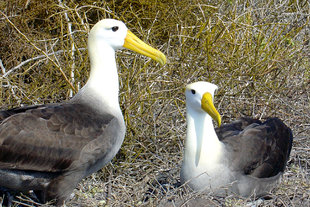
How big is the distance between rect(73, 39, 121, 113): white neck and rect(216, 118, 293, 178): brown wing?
802 mm

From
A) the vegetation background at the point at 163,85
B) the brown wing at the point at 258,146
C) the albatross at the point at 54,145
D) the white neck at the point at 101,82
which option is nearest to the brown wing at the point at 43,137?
the albatross at the point at 54,145

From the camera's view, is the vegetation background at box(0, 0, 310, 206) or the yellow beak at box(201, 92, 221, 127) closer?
the yellow beak at box(201, 92, 221, 127)

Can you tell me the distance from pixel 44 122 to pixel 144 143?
1105mm

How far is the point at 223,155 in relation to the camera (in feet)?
10.2

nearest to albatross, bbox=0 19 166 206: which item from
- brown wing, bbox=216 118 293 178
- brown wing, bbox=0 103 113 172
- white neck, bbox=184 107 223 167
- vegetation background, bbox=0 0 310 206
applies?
brown wing, bbox=0 103 113 172

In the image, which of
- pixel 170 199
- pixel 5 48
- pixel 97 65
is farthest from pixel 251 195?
pixel 5 48

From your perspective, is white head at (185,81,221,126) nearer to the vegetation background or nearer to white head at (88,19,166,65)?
white head at (88,19,166,65)

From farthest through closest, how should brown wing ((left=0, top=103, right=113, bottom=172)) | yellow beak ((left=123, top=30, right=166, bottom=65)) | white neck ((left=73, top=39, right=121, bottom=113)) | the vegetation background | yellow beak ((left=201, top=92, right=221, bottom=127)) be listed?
the vegetation background, yellow beak ((left=123, top=30, right=166, bottom=65)), white neck ((left=73, top=39, right=121, bottom=113)), yellow beak ((left=201, top=92, right=221, bottom=127)), brown wing ((left=0, top=103, right=113, bottom=172))

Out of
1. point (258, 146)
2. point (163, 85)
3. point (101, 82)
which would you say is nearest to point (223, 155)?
point (258, 146)

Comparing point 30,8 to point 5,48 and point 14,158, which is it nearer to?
point 5,48

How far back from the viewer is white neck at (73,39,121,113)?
10.4 ft

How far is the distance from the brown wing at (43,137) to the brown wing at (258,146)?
0.91m

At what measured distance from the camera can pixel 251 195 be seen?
3.04 meters

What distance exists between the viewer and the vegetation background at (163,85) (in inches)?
138
